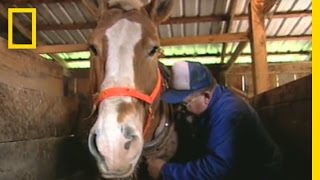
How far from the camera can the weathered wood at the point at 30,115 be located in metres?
1.58

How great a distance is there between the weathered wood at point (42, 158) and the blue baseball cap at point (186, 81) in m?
0.69

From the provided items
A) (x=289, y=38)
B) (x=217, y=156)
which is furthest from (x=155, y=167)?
(x=289, y=38)

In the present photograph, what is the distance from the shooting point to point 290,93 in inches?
82.3

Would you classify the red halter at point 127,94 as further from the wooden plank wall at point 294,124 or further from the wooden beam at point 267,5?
the wooden beam at point 267,5

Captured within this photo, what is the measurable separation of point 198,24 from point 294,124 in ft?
13.1

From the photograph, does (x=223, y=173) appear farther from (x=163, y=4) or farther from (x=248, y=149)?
(x=163, y=4)

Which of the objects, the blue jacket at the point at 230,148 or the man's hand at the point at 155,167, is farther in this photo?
the man's hand at the point at 155,167

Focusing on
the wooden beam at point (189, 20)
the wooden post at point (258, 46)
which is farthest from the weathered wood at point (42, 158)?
the wooden beam at point (189, 20)

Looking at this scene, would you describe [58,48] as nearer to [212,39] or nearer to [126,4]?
[212,39]

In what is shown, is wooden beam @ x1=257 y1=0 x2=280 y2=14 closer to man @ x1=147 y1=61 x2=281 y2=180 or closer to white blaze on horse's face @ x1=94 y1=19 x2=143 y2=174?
man @ x1=147 y1=61 x2=281 y2=180

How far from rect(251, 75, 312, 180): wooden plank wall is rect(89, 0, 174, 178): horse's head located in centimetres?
70

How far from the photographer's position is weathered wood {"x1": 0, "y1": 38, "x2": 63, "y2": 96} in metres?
1.82

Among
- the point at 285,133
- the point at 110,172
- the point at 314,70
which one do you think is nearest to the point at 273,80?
the point at 285,133

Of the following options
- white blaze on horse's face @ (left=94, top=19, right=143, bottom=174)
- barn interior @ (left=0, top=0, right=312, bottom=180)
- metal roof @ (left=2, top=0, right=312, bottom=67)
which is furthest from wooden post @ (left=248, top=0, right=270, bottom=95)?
white blaze on horse's face @ (left=94, top=19, right=143, bottom=174)
